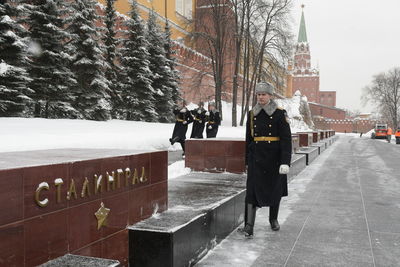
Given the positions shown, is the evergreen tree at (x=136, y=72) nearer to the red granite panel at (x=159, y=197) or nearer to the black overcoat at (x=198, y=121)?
the black overcoat at (x=198, y=121)

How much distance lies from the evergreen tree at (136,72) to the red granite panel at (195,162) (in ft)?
72.3

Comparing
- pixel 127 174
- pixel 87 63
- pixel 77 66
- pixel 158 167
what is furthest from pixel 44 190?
pixel 77 66

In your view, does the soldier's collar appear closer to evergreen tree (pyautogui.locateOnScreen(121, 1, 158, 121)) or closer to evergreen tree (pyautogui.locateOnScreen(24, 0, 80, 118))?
evergreen tree (pyautogui.locateOnScreen(24, 0, 80, 118))

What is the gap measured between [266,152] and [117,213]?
203 centimetres

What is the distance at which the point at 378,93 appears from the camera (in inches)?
3041

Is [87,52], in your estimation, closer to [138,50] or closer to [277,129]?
[138,50]

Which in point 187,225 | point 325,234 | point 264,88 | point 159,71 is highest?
point 159,71

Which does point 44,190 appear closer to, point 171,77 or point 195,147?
point 195,147

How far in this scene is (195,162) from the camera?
8055 mm

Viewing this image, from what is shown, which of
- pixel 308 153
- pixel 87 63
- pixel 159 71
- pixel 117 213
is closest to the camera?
pixel 117 213

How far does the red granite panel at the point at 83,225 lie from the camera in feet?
9.77

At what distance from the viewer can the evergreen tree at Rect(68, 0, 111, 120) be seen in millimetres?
24203

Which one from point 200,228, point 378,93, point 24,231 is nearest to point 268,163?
point 200,228

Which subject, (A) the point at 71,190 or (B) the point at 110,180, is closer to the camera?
(A) the point at 71,190
